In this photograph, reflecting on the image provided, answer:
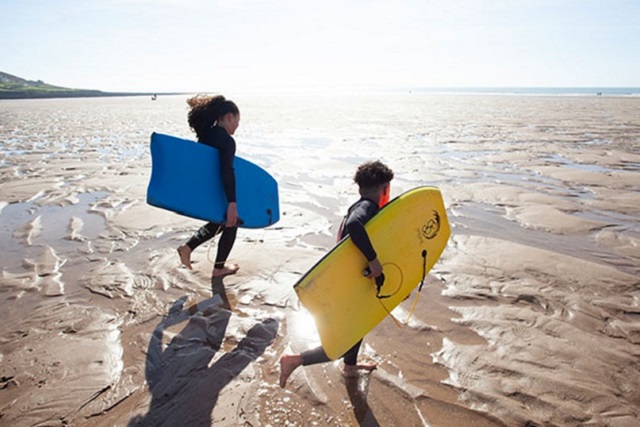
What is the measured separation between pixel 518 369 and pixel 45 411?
329 cm

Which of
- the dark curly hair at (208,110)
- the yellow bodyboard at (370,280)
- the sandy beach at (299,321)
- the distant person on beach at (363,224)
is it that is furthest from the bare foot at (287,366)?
the dark curly hair at (208,110)

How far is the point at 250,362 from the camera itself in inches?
119

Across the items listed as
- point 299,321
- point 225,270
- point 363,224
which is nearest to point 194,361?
point 299,321

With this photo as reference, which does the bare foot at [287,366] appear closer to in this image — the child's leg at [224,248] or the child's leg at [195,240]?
the child's leg at [224,248]

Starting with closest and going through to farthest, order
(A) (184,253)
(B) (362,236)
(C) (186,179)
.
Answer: (B) (362,236) < (C) (186,179) < (A) (184,253)

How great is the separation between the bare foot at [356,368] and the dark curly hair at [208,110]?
2.56 m

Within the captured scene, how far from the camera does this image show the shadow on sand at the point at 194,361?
2541mm

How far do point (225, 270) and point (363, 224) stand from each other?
2.28m

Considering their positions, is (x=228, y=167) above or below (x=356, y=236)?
above

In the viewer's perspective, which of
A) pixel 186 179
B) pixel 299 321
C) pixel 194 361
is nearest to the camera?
pixel 194 361

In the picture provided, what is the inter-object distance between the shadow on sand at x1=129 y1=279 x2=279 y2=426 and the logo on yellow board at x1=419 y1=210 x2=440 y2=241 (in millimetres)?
1553

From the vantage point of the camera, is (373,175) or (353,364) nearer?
(373,175)

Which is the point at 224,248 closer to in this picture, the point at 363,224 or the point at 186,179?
the point at 186,179

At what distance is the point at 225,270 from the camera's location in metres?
4.41
